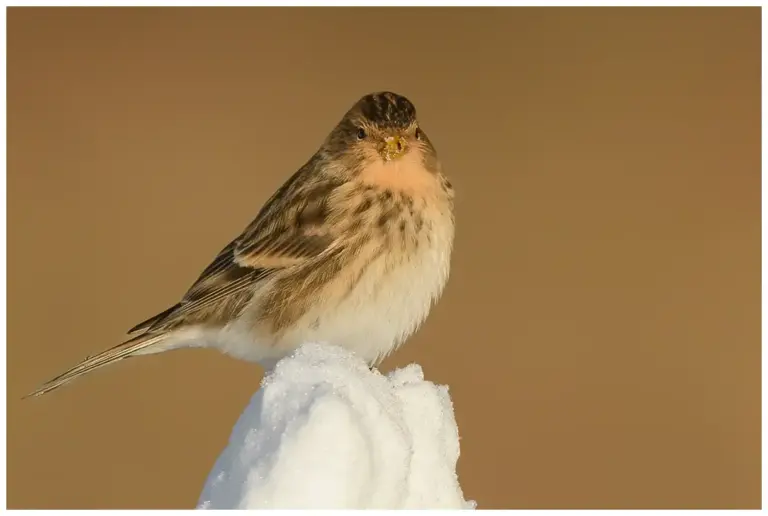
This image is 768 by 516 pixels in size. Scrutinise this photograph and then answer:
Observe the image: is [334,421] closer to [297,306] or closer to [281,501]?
[281,501]

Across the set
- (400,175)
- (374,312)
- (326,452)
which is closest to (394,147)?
(400,175)

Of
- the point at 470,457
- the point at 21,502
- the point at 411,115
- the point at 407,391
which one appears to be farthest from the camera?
the point at 470,457

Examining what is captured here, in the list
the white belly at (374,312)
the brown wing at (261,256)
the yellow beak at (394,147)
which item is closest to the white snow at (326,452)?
the white belly at (374,312)

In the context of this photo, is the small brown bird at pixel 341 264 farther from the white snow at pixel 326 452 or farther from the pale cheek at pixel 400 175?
the white snow at pixel 326 452

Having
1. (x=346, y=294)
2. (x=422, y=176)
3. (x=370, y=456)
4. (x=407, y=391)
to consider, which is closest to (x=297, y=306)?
(x=346, y=294)

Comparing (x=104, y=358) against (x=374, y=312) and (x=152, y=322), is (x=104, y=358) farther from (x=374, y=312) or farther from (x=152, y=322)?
(x=374, y=312)
